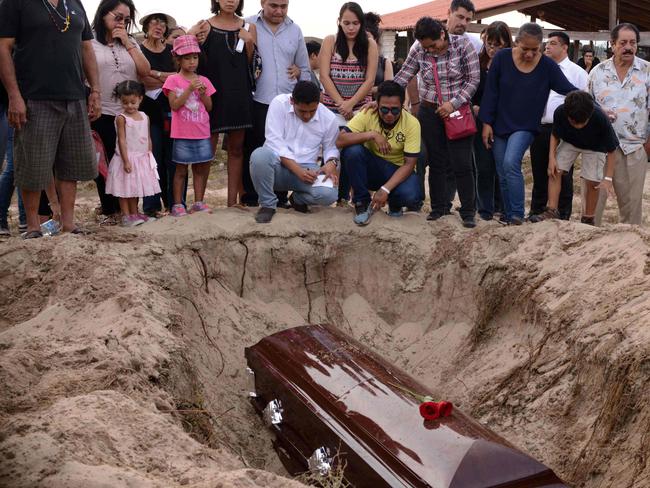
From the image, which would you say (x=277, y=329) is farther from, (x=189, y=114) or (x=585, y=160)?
(x=585, y=160)

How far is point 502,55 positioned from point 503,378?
9.09 ft

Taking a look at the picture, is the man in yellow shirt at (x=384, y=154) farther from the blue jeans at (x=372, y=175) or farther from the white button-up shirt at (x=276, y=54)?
the white button-up shirt at (x=276, y=54)

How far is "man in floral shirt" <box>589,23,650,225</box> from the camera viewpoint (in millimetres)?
6836

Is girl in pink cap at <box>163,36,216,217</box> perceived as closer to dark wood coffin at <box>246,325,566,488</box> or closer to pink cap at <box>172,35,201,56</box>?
pink cap at <box>172,35,201,56</box>

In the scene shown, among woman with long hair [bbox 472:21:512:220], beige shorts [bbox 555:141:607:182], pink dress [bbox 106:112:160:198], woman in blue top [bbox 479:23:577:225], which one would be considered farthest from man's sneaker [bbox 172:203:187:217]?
beige shorts [bbox 555:141:607:182]

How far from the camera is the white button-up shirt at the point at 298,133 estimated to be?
21.9ft

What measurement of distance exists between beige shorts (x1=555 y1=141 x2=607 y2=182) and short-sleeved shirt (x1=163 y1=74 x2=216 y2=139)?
2.96 meters

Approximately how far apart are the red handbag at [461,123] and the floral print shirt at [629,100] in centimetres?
125

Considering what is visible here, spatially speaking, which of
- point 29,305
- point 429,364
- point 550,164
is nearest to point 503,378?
point 429,364

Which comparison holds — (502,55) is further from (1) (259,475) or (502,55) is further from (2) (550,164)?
(1) (259,475)

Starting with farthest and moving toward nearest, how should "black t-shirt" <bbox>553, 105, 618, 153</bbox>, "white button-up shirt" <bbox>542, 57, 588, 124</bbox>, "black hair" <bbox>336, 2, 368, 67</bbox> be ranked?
"white button-up shirt" <bbox>542, 57, 588, 124</bbox>
"black hair" <bbox>336, 2, 368, 67</bbox>
"black t-shirt" <bbox>553, 105, 618, 153</bbox>

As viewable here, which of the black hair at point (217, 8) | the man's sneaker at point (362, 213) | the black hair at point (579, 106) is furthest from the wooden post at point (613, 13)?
the black hair at point (217, 8)

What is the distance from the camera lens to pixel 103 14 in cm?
670

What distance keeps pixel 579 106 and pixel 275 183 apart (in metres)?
2.56
